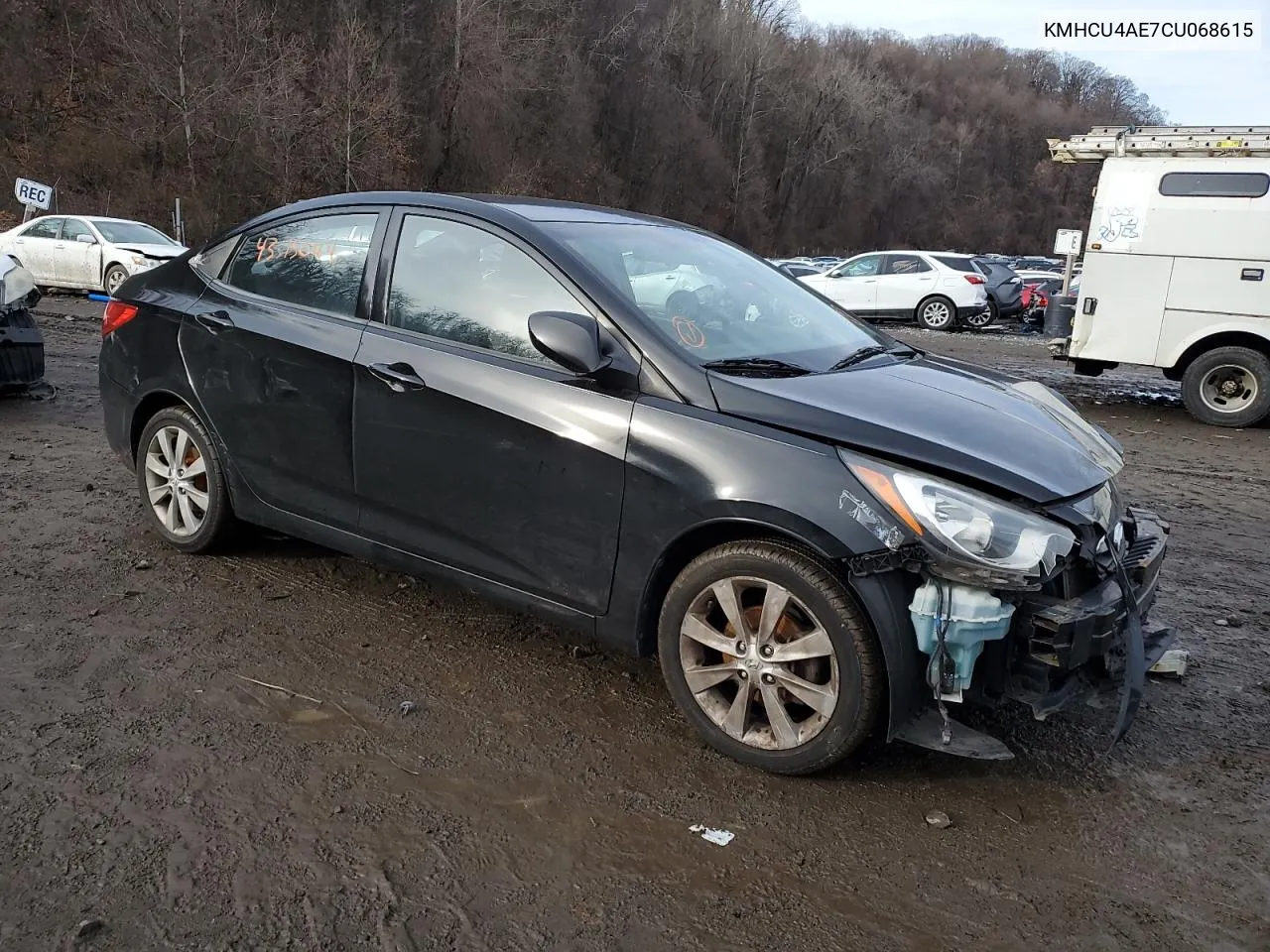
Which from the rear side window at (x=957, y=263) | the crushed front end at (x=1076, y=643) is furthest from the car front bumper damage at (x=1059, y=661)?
the rear side window at (x=957, y=263)

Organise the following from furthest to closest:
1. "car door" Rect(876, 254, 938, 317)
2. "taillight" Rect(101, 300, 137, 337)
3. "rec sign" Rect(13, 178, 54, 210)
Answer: "car door" Rect(876, 254, 938, 317) < "rec sign" Rect(13, 178, 54, 210) < "taillight" Rect(101, 300, 137, 337)

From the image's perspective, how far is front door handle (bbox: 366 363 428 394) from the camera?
372 cm

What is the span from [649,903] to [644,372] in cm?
161

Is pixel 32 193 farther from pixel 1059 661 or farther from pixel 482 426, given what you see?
pixel 1059 661

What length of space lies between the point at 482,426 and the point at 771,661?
1306mm

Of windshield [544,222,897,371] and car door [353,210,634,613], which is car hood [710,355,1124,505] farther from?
car door [353,210,634,613]

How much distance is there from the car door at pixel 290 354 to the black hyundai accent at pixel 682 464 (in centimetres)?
1

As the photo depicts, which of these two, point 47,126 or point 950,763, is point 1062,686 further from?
point 47,126

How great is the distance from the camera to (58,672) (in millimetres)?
3637

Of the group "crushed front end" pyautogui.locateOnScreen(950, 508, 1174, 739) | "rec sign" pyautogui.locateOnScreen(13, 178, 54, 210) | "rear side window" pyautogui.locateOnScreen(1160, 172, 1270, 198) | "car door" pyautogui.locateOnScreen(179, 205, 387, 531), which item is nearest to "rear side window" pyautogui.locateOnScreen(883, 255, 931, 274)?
"rear side window" pyautogui.locateOnScreen(1160, 172, 1270, 198)

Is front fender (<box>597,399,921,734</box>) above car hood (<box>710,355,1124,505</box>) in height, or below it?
below

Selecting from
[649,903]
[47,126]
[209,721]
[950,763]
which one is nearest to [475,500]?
[209,721]

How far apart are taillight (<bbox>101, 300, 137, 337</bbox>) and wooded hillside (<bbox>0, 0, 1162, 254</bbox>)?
1154 inches

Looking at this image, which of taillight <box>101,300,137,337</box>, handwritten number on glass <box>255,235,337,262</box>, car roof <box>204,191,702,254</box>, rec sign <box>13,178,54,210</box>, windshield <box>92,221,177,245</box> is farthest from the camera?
rec sign <box>13,178,54,210</box>
